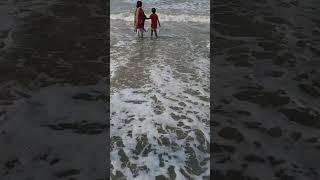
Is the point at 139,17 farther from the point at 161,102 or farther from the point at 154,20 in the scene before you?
the point at 161,102

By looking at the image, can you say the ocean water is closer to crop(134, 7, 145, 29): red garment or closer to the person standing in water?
the person standing in water

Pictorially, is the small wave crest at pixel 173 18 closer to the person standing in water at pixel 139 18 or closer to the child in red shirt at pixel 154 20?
the child in red shirt at pixel 154 20

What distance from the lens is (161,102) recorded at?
35.7 feet

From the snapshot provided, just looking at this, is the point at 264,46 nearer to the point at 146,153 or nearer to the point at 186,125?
the point at 186,125

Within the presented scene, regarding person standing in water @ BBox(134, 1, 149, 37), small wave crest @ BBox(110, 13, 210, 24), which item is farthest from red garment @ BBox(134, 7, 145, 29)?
small wave crest @ BBox(110, 13, 210, 24)

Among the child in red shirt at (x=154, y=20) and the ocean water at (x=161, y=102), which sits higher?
the child in red shirt at (x=154, y=20)

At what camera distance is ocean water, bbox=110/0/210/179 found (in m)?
8.63

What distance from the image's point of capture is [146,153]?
8.91 m

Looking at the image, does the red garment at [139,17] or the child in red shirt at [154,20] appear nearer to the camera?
the red garment at [139,17]

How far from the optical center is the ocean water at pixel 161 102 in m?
8.63

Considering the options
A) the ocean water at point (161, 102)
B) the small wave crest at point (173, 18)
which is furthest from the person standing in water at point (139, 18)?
the small wave crest at point (173, 18)

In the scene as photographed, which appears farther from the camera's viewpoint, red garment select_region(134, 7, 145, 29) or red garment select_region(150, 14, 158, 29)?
red garment select_region(150, 14, 158, 29)

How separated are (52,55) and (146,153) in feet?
17.8

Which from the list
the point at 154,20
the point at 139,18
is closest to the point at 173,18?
the point at 154,20
